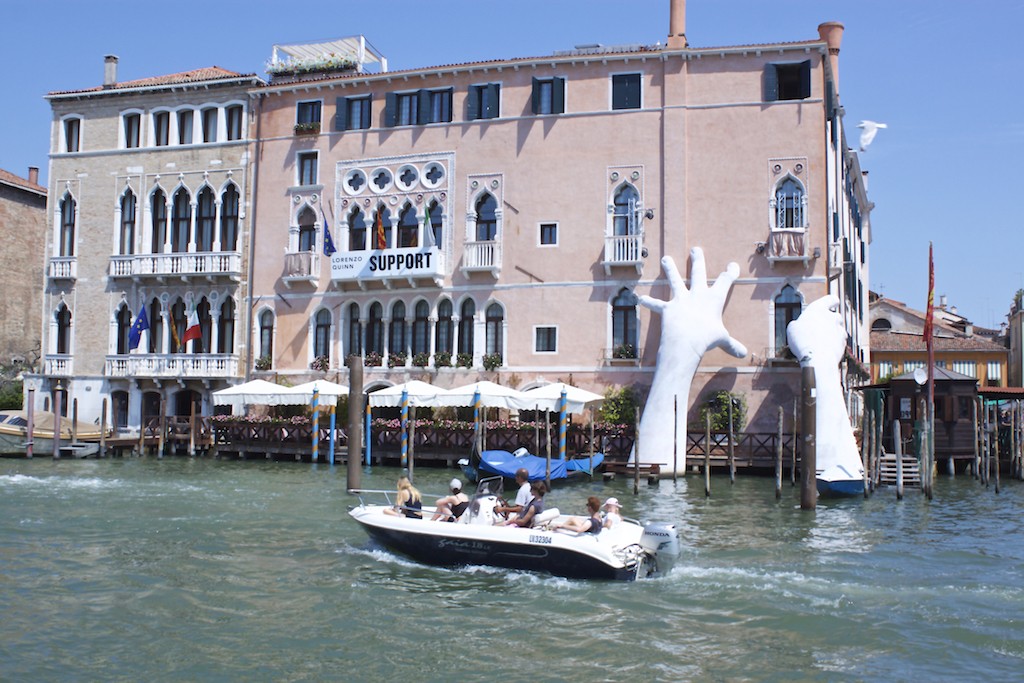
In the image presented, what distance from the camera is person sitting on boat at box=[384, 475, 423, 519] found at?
14.2 m

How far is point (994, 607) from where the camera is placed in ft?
37.0

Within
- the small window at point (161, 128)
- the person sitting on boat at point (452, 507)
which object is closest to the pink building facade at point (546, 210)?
the small window at point (161, 128)

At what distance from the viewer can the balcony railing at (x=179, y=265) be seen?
102ft

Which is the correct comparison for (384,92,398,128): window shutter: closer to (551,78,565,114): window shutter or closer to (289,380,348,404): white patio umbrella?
(551,78,565,114): window shutter

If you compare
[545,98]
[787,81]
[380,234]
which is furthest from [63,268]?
[787,81]

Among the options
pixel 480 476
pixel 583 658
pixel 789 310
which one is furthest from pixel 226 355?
pixel 583 658

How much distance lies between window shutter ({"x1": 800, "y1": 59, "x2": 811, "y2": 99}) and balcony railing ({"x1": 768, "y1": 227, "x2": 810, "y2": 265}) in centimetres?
347

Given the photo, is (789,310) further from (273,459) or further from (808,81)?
(273,459)

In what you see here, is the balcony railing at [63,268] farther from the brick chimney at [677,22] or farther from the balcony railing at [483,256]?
the brick chimney at [677,22]

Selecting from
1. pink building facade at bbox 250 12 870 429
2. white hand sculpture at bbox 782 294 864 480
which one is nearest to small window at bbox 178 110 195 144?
pink building facade at bbox 250 12 870 429

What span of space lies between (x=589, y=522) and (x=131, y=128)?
25365 millimetres

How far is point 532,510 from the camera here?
13266mm

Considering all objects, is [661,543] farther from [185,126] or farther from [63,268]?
[63,268]

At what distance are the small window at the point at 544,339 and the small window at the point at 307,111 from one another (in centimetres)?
939
